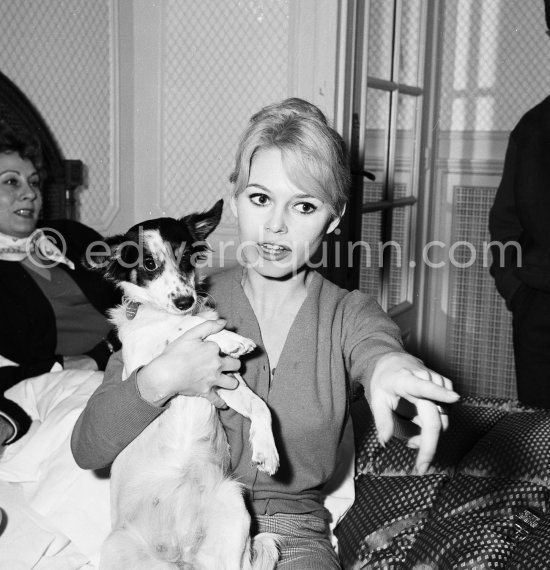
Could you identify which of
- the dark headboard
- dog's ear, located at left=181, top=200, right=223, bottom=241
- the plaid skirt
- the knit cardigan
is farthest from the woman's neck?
the dark headboard

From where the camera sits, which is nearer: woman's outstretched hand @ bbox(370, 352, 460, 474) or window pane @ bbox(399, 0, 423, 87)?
woman's outstretched hand @ bbox(370, 352, 460, 474)

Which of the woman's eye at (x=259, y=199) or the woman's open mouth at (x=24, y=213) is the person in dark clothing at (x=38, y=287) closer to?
the woman's open mouth at (x=24, y=213)

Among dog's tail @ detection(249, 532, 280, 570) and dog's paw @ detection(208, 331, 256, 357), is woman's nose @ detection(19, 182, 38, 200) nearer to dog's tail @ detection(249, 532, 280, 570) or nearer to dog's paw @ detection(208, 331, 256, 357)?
dog's paw @ detection(208, 331, 256, 357)

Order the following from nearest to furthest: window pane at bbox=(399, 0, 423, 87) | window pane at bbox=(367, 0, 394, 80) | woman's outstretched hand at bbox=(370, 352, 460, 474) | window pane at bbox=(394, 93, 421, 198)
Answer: woman's outstretched hand at bbox=(370, 352, 460, 474) → window pane at bbox=(367, 0, 394, 80) → window pane at bbox=(399, 0, 423, 87) → window pane at bbox=(394, 93, 421, 198)

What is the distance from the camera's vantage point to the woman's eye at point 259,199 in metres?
1.32

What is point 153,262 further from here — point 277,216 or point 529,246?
point 529,246

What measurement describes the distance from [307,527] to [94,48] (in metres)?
2.32

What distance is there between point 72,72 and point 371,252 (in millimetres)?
1532

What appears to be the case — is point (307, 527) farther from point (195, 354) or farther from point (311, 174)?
point (311, 174)

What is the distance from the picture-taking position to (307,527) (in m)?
1.34

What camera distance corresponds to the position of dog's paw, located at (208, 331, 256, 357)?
50.7 inches

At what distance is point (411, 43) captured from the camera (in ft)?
11.6

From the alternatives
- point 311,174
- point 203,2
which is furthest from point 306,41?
point 311,174

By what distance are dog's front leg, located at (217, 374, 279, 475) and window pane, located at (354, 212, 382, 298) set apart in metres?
1.97
